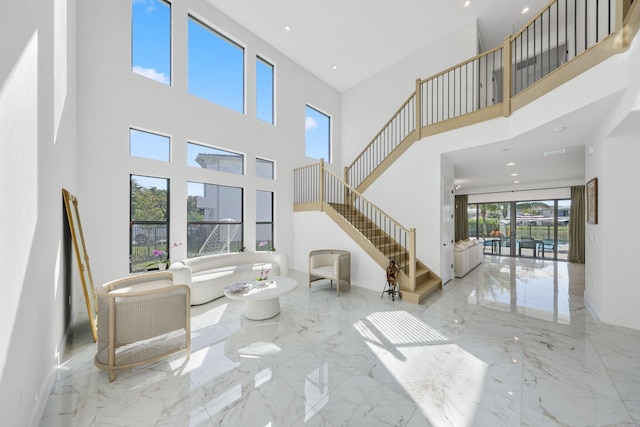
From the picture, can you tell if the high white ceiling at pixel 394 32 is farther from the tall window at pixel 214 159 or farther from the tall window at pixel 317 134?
the tall window at pixel 214 159

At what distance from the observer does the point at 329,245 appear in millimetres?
5676

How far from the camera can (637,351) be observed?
2576 mm

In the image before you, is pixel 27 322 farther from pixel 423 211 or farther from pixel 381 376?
pixel 423 211

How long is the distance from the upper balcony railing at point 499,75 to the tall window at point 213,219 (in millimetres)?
3469

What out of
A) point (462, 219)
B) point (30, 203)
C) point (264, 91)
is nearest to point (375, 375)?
point (30, 203)

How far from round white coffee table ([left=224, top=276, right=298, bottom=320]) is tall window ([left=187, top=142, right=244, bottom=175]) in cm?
297

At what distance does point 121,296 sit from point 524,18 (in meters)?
9.02

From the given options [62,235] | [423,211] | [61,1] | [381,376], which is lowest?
→ [381,376]

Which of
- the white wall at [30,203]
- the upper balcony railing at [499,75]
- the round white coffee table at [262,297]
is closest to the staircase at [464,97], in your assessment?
the upper balcony railing at [499,75]

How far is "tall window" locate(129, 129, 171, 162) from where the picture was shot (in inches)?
165

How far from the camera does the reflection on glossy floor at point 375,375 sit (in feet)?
5.85

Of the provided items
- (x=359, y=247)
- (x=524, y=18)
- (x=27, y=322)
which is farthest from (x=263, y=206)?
(x=524, y=18)

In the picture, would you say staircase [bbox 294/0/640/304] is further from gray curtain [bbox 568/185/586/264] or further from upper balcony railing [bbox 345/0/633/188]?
gray curtain [bbox 568/185/586/264]

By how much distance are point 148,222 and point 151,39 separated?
11.5 feet
